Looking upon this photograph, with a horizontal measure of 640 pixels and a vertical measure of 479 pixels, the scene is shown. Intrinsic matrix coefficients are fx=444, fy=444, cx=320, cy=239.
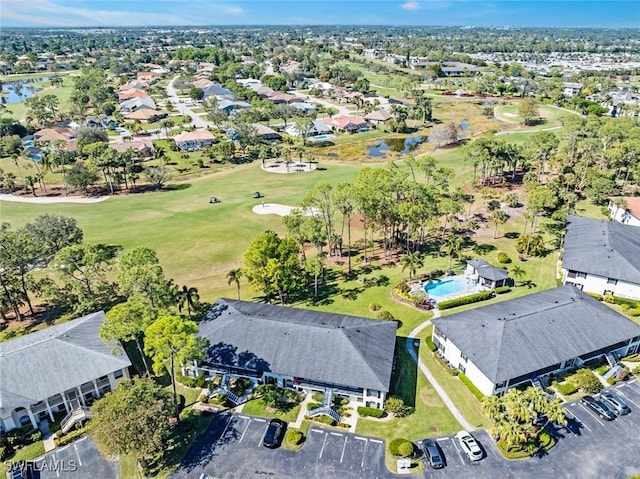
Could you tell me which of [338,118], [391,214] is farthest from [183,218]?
[338,118]

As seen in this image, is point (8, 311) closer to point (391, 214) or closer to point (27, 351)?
point (27, 351)

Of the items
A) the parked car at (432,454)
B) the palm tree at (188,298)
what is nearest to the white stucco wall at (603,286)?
the parked car at (432,454)

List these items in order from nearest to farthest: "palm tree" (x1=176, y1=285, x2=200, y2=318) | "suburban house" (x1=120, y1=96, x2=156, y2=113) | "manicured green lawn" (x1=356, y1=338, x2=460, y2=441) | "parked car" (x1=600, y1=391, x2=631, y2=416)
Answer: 1. "manicured green lawn" (x1=356, y1=338, x2=460, y2=441)
2. "parked car" (x1=600, y1=391, x2=631, y2=416)
3. "palm tree" (x1=176, y1=285, x2=200, y2=318)
4. "suburban house" (x1=120, y1=96, x2=156, y2=113)

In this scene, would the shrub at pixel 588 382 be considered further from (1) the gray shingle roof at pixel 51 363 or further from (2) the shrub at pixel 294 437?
(1) the gray shingle roof at pixel 51 363

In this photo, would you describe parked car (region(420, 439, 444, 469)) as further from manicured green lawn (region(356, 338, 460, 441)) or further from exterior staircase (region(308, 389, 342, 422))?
exterior staircase (region(308, 389, 342, 422))

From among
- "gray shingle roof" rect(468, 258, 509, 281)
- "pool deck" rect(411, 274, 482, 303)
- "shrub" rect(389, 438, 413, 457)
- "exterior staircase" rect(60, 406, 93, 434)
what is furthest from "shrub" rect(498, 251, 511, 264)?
"exterior staircase" rect(60, 406, 93, 434)

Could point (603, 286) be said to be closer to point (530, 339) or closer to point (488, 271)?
point (488, 271)

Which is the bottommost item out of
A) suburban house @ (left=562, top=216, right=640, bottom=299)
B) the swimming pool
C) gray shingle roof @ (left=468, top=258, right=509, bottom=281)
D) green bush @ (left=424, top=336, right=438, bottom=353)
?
green bush @ (left=424, top=336, right=438, bottom=353)
